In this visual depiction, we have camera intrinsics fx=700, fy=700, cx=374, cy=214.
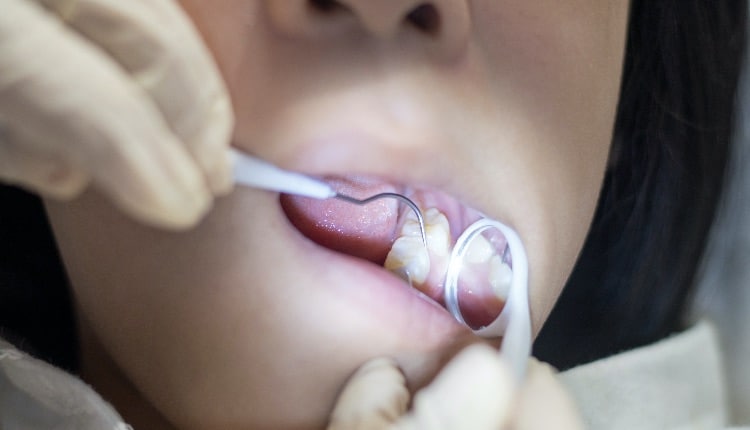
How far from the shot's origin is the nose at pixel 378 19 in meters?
0.40

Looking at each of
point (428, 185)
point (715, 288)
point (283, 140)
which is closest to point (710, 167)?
point (715, 288)

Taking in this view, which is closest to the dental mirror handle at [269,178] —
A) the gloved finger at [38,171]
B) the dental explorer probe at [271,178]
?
the dental explorer probe at [271,178]

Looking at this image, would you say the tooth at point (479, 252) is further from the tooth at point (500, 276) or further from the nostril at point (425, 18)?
the nostril at point (425, 18)

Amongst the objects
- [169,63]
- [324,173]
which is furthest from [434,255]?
[169,63]

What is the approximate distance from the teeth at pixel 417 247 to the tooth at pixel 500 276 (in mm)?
43

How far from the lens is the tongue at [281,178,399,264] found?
1.66ft

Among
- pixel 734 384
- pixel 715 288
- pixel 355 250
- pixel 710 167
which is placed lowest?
pixel 734 384

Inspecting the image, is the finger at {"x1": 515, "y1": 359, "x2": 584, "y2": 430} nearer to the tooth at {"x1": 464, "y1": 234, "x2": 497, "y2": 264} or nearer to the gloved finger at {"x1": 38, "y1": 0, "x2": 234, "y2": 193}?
the tooth at {"x1": 464, "y1": 234, "x2": 497, "y2": 264}

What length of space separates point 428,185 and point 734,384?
745 millimetres

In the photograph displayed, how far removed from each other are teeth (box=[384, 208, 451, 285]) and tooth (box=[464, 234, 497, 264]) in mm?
23

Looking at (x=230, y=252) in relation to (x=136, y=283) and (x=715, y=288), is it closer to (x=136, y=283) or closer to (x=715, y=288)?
(x=136, y=283)

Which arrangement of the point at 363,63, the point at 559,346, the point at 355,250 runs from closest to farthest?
the point at 363,63, the point at 355,250, the point at 559,346

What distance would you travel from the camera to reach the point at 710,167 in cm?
85

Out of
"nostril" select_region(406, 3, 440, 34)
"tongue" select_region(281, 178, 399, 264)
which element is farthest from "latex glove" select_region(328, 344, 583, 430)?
"nostril" select_region(406, 3, 440, 34)
